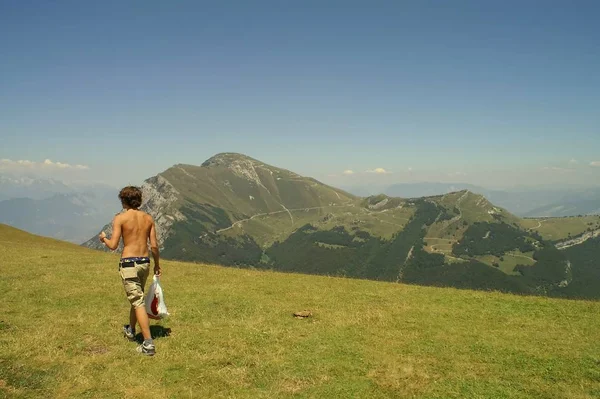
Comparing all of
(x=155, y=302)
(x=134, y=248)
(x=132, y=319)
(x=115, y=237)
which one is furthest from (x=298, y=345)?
(x=115, y=237)

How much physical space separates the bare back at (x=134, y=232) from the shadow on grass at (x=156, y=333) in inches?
129

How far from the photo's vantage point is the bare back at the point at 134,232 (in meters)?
12.6

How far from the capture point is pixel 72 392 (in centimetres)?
972

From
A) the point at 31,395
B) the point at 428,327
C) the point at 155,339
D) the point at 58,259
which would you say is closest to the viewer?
the point at 31,395

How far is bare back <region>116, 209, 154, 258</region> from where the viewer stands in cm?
1262

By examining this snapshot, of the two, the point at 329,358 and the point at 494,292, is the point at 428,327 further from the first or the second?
the point at 494,292

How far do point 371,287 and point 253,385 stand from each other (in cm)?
1500

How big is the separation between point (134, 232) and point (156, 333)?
418 centimetres

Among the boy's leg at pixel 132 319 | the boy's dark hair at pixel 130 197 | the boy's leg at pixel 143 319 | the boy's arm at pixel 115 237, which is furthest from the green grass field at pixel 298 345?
the boy's dark hair at pixel 130 197

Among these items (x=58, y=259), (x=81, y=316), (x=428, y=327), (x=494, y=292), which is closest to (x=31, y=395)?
(x=81, y=316)

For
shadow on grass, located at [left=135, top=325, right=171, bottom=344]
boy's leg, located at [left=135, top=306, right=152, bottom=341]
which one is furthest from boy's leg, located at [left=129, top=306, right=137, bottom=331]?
boy's leg, located at [left=135, top=306, right=152, bottom=341]

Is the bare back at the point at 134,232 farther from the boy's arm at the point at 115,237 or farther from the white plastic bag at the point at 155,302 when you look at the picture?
the white plastic bag at the point at 155,302

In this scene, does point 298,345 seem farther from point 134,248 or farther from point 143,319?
point 134,248

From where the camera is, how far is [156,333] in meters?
14.3
